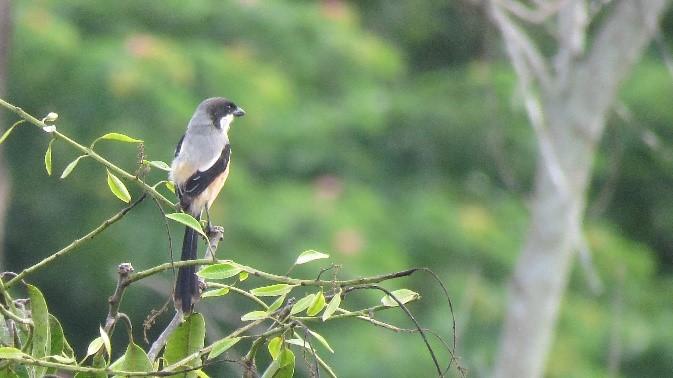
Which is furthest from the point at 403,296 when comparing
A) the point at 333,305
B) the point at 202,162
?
A: the point at 202,162

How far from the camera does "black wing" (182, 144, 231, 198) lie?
4.60 meters

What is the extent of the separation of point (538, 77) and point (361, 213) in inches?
135

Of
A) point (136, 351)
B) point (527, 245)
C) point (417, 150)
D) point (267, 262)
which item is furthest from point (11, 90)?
point (136, 351)

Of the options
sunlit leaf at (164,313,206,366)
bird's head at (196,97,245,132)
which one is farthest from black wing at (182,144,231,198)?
sunlit leaf at (164,313,206,366)

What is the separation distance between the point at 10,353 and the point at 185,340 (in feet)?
1.15

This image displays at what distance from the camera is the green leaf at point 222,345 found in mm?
2166

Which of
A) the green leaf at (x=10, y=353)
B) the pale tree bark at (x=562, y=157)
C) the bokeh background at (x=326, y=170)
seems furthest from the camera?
the bokeh background at (x=326, y=170)

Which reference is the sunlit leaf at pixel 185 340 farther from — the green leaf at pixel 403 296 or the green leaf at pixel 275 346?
the green leaf at pixel 403 296

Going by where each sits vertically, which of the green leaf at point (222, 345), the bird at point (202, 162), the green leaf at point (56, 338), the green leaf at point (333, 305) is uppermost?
the green leaf at point (333, 305)

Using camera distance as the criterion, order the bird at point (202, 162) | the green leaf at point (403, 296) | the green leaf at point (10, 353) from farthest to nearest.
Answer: the bird at point (202, 162)
the green leaf at point (403, 296)
the green leaf at point (10, 353)

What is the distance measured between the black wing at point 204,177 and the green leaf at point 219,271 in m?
2.31

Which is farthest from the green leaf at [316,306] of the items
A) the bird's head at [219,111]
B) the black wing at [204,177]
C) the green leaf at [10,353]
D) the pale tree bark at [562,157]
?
the pale tree bark at [562,157]

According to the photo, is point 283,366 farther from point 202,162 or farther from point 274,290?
point 202,162

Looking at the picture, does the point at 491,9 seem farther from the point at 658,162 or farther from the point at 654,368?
the point at 658,162
